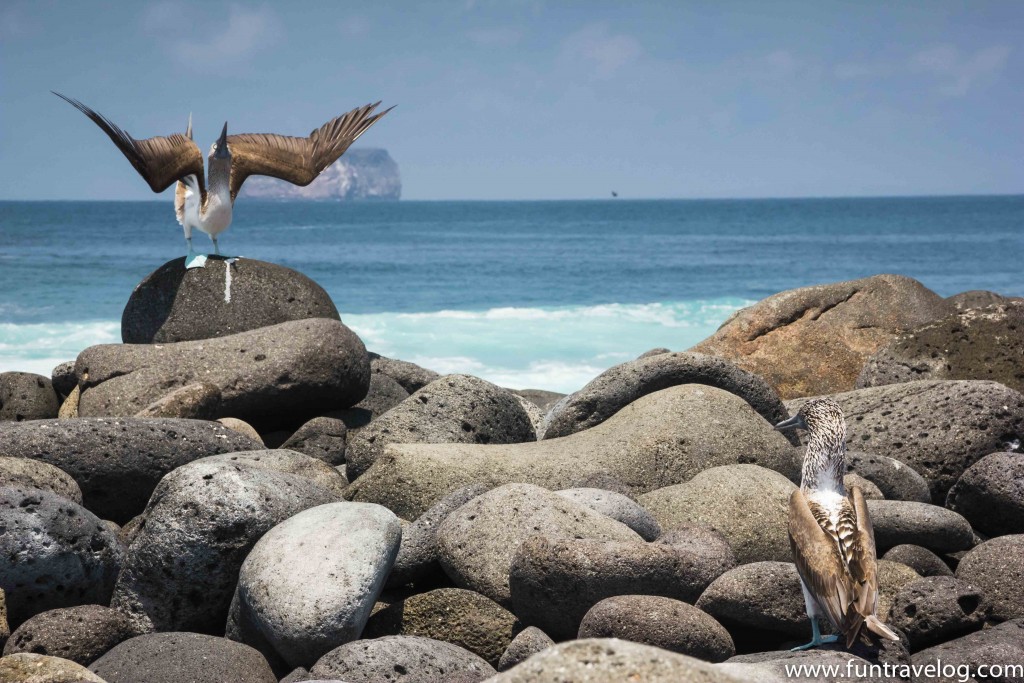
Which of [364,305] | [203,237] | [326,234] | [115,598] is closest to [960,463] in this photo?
[115,598]

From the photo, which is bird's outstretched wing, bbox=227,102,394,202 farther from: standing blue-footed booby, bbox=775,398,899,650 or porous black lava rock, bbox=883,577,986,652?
porous black lava rock, bbox=883,577,986,652

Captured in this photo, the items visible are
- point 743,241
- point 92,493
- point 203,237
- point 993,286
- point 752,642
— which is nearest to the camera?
point 752,642

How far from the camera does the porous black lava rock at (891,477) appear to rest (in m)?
6.47

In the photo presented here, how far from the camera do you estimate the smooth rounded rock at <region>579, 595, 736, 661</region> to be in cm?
430

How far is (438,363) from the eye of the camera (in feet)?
60.2

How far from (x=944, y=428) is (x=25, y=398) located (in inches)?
274

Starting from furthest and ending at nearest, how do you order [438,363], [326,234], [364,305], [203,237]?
[326,234] → [203,237] → [364,305] → [438,363]

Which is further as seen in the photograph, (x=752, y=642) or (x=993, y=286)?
(x=993, y=286)

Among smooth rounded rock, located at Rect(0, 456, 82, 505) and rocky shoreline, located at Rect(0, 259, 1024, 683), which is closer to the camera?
rocky shoreline, located at Rect(0, 259, 1024, 683)

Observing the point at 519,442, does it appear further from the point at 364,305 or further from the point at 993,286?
the point at 993,286

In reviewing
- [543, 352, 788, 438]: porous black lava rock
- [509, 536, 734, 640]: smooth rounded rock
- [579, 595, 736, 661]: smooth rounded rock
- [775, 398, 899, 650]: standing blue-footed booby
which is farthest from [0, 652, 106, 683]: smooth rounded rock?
[543, 352, 788, 438]: porous black lava rock

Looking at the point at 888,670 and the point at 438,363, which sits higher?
the point at 888,670

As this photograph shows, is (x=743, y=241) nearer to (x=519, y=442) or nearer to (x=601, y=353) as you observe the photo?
(x=601, y=353)

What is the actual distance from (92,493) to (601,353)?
13.3m
